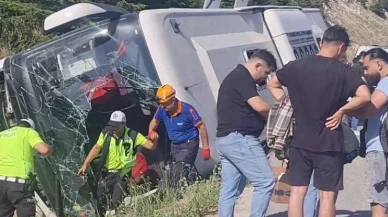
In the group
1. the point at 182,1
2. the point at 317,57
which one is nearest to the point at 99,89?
the point at 317,57

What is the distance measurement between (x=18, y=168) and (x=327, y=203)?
3.48 meters

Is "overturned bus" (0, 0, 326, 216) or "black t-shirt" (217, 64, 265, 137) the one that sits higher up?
"overturned bus" (0, 0, 326, 216)

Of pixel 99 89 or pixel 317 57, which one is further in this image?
pixel 99 89

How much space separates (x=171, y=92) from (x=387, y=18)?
50118mm

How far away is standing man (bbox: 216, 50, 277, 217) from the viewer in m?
5.85

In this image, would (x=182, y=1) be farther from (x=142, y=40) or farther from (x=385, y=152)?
(x=385, y=152)

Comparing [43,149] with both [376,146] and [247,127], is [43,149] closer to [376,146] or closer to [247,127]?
[247,127]

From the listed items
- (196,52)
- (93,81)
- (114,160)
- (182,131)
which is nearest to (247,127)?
(182,131)

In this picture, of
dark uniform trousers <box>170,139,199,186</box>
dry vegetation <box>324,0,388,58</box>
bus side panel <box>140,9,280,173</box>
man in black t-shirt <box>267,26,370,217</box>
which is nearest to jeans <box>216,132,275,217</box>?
man in black t-shirt <box>267,26,370,217</box>

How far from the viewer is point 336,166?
5234mm

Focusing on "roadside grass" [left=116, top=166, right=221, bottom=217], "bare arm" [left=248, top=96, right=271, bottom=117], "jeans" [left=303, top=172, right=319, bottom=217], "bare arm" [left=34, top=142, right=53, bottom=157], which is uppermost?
"bare arm" [left=34, top=142, right=53, bottom=157]

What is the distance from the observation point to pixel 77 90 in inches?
336

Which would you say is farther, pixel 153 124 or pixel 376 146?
pixel 153 124

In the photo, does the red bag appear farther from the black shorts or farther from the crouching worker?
the black shorts
